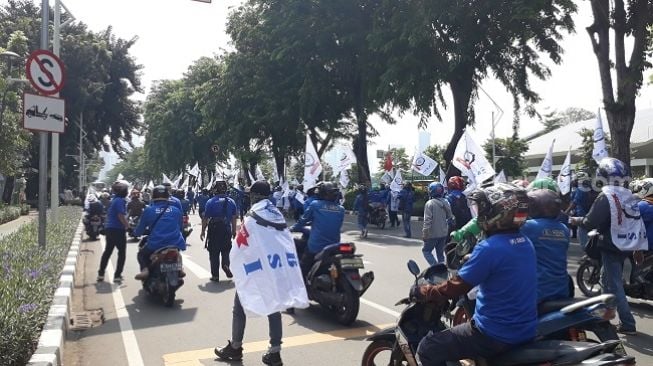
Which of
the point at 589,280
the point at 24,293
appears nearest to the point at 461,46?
the point at 589,280

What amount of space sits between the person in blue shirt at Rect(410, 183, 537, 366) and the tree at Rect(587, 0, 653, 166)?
13.6 metres

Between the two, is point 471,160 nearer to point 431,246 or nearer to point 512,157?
point 431,246

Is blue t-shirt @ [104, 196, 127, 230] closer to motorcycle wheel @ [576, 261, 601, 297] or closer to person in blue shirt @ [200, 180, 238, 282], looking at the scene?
person in blue shirt @ [200, 180, 238, 282]

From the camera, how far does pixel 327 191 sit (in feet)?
24.9

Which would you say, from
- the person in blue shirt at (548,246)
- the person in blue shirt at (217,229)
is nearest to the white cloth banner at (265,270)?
the person in blue shirt at (548,246)

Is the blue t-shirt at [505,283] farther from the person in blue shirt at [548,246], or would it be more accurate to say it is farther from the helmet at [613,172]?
the helmet at [613,172]

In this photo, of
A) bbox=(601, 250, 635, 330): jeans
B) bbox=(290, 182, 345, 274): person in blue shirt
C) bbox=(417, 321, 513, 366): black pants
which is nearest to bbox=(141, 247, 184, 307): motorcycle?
bbox=(290, 182, 345, 274): person in blue shirt

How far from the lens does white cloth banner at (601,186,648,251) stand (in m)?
6.21

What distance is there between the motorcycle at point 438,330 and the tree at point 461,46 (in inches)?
635

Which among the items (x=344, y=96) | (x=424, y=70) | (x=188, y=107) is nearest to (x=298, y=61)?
(x=344, y=96)

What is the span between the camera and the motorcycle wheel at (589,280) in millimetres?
8078

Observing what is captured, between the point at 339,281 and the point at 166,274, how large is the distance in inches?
99.7

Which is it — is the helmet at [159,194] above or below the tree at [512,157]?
below

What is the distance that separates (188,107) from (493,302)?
47.0 m
